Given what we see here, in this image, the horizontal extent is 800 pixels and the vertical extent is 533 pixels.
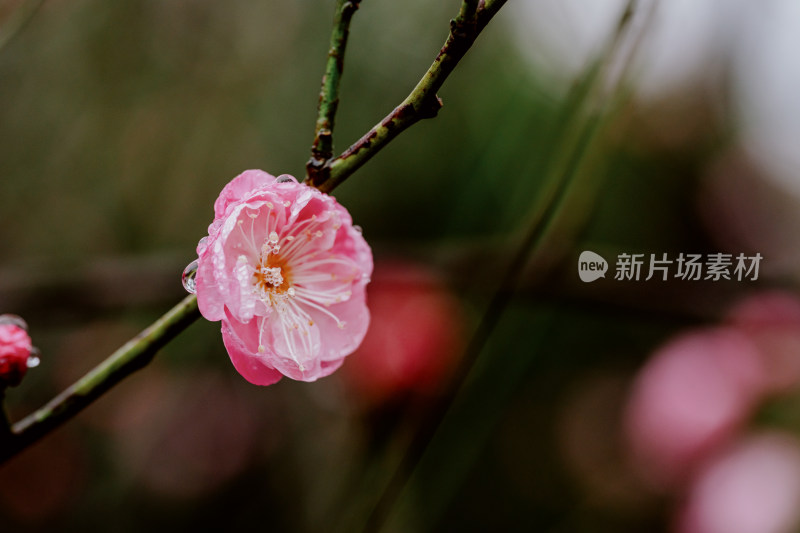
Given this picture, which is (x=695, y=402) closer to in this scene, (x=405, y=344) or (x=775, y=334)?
(x=775, y=334)

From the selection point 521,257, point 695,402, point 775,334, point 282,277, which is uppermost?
point 775,334

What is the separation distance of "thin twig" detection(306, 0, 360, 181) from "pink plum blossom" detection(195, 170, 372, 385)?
2 cm

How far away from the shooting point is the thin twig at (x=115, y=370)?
0.29 m

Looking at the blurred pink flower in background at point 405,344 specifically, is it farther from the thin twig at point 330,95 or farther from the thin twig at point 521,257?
the thin twig at point 330,95

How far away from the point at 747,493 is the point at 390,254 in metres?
0.80

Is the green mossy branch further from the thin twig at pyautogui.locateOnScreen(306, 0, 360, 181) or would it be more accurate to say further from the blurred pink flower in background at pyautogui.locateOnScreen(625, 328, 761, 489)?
the blurred pink flower in background at pyautogui.locateOnScreen(625, 328, 761, 489)

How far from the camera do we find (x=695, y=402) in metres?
1.23

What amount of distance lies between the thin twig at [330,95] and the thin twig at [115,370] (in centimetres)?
9

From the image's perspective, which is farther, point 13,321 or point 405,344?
point 405,344

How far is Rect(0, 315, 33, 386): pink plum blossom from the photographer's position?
35cm

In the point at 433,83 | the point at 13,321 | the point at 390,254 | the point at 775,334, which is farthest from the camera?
the point at 775,334

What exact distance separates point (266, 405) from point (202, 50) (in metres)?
0.80

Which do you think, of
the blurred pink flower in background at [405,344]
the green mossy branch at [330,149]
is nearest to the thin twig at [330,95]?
the green mossy branch at [330,149]

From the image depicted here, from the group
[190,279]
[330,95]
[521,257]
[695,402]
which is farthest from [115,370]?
[695,402]
